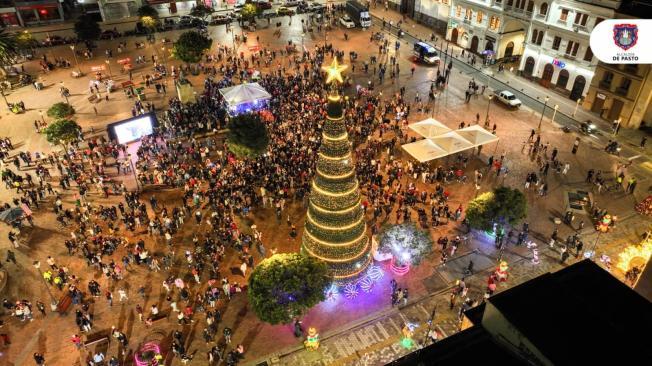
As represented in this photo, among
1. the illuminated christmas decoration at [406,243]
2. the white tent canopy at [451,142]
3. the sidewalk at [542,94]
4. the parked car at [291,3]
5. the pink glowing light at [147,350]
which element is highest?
the parked car at [291,3]

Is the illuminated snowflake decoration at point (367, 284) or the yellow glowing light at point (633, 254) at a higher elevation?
the yellow glowing light at point (633, 254)

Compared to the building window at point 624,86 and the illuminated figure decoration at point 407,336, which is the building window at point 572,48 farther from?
the illuminated figure decoration at point 407,336

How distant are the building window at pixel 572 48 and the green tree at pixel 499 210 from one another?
2609 cm

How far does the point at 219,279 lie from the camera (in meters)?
28.1

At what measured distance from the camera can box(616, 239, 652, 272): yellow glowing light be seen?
27172mm

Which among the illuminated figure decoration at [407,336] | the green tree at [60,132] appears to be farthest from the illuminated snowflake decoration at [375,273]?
the green tree at [60,132]

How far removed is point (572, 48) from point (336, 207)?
119 ft

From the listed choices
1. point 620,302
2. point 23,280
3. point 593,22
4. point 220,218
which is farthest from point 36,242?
point 593,22

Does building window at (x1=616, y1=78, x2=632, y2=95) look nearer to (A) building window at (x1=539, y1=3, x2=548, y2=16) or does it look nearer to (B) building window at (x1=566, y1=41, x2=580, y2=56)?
(B) building window at (x1=566, y1=41, x2=580, y2=56)

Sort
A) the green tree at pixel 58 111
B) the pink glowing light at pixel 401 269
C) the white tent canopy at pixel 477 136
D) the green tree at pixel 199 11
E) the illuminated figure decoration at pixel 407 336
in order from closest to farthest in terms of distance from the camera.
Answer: the illuminated figure decoration at pixel 407 336, the pink glowing light at pixel 401 269, the white tent canopy at pixel 477 136, the green tree at pixel 58 111, the green tree at pixel 199 11

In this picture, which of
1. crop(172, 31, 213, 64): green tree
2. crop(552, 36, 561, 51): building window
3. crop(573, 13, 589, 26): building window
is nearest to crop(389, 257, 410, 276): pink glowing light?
crop(573, 13, 589, 26): building window

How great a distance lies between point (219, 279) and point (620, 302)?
2071 cm

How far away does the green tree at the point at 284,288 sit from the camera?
22125mm

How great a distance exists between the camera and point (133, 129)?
1505 inches
